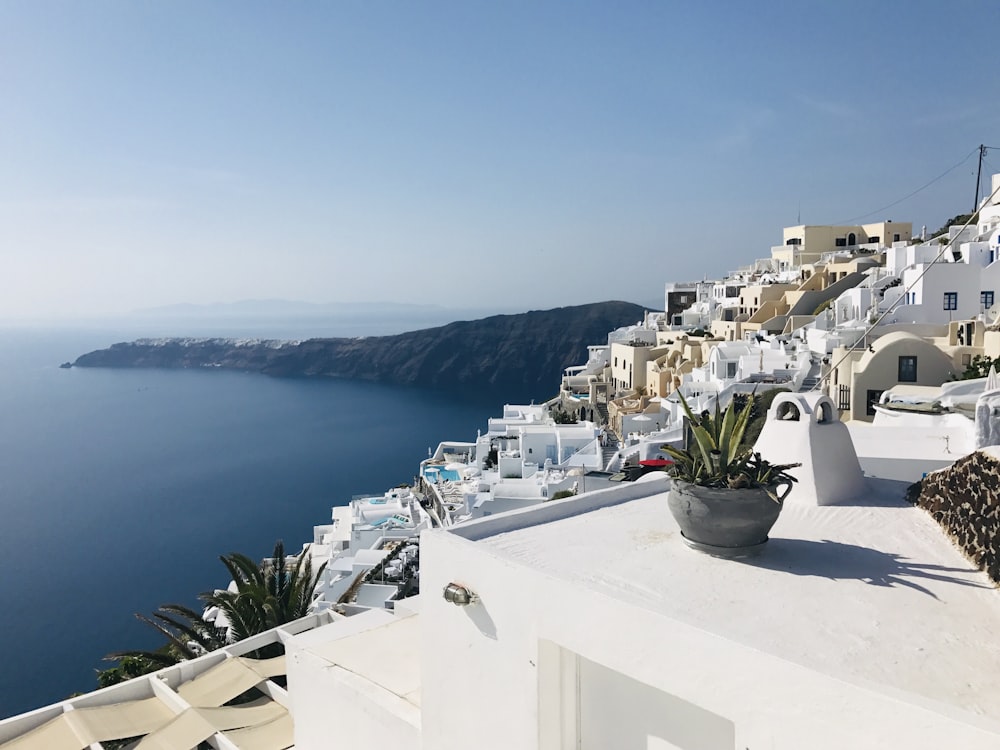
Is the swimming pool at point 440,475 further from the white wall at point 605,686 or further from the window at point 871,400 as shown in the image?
the white wall at point 605,686

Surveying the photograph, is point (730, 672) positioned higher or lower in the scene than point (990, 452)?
lower

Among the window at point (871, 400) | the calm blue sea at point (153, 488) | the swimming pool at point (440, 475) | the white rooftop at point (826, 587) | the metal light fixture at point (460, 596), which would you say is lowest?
the calm blue sea at point (153, 488)

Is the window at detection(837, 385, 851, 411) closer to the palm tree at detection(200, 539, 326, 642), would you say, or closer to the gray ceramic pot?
the palm tree at detection(200, 539, 326, 642)

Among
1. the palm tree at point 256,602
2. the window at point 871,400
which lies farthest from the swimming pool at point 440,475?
the palm tree at point 256,602

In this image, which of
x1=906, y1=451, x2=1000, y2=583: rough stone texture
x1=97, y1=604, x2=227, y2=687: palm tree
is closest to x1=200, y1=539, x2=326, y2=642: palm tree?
x1=97, y1=604, x2=227, y2=687: palm tree

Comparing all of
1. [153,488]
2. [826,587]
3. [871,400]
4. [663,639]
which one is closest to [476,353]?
[153,488]

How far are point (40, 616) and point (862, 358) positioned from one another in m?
37.1

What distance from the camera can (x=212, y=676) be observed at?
8.72 metres

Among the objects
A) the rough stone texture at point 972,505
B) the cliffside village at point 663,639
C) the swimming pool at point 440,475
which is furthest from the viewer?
the swimming pool at point 440,475

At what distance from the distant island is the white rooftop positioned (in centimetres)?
9048

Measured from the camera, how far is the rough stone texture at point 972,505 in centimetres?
343

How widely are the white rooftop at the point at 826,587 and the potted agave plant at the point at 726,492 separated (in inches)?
5.9

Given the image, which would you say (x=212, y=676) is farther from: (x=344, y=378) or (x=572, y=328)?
(x=344, y=378)

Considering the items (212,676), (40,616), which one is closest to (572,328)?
(40,616)
